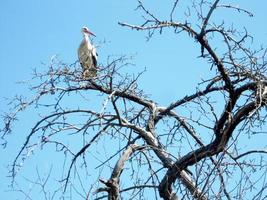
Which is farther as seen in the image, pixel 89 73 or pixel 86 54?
pixel 86 54

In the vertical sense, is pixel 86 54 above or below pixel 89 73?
above

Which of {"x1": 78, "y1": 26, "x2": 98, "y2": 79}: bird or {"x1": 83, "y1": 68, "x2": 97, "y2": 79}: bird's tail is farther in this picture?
{"x1": 78, "y1": 26, "x2": 98, "y2": 79}: bird

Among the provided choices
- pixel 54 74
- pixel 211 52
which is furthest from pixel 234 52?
pixel 54 74

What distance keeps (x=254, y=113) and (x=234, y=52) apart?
0.66 meters

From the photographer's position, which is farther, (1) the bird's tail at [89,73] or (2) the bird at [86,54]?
(2) the bird at [86,54]

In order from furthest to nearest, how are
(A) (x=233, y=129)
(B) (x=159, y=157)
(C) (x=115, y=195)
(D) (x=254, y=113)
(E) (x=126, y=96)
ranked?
(E) (x=126, y=96)
(B) (x=159, y=157)
(A) (x=233, y=129)
(D) (x=254, y=113)
(C) (x=115, y=195)

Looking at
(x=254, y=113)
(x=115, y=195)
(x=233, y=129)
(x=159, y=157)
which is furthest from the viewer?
(x=159, y=157)

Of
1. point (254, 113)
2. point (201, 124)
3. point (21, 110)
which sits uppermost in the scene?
point (21, 110)

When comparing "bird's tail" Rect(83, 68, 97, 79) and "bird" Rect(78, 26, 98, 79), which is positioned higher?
"bird" Rect(78, 26, 98, 79)

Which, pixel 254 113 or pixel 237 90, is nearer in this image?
pixel 254 113

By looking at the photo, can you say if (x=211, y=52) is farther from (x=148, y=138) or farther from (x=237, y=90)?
(x=148, y=138)

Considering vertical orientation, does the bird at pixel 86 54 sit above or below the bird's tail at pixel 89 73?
above

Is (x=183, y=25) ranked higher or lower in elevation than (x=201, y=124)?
higher

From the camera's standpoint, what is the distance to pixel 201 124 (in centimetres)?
494
